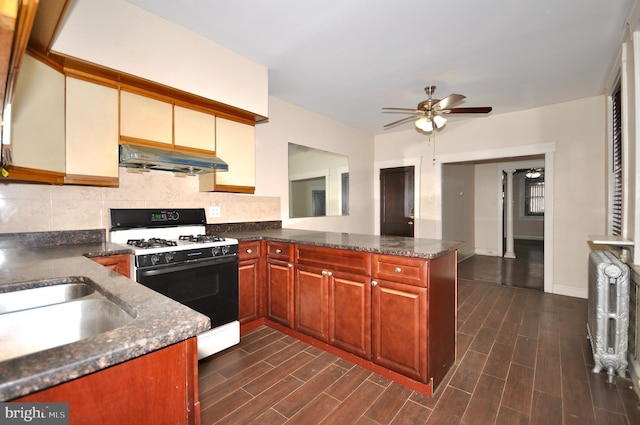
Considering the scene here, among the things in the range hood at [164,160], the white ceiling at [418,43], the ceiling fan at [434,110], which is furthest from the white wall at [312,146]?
the ceiling fan at [434,110]

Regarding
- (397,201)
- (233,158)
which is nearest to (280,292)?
(233,158)

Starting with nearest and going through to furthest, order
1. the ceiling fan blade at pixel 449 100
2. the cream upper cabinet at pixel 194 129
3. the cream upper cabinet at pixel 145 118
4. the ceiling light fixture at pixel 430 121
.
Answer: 1. the cream upper cabinet at pixel 145 118
2. the cream upper cabinet at pixel 194 129
3. the ceiling fan blade at pixel 449 100
4. the ceiling light fixture at pixel 430 121

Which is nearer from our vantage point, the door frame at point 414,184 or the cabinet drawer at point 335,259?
the cabinet drawer at point 335,259

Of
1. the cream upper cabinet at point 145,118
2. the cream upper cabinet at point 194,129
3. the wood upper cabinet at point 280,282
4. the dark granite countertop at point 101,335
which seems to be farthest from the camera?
the wood upper cabinet at point 280,282

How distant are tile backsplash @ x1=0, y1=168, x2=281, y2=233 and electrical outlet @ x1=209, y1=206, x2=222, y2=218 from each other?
32 mm

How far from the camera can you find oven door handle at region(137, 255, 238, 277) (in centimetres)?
194

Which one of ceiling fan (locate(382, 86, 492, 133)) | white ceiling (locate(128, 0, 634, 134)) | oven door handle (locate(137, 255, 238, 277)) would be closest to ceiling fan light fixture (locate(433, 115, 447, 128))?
ceiling fan (locate(382, 86, 492, 133))

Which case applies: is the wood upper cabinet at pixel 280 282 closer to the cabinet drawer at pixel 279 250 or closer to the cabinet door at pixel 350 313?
the cabinet drawer at pixel 279 250

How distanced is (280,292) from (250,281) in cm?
30

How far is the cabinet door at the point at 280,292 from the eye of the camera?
8.58 feet

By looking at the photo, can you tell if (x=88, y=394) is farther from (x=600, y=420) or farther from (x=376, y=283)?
(x=600, y=420)

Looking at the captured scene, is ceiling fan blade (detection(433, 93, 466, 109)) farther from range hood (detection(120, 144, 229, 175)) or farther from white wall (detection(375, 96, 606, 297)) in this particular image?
range hood (detection(120, 144, 229, 175))

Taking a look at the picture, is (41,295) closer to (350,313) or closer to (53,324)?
(53,324)

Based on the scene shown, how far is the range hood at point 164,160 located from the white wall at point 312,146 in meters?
0.95
